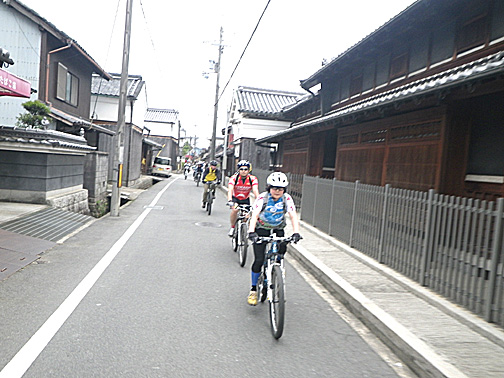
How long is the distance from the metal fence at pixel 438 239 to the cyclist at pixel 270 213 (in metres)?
2.12

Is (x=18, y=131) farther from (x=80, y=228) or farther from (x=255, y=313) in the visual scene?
(x=255, y=313)

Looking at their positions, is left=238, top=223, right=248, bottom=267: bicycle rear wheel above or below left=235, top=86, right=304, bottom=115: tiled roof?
below

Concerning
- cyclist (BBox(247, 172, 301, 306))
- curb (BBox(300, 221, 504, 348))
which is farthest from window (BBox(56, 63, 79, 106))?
cyclist (BBox(247, 172, 301, 306))

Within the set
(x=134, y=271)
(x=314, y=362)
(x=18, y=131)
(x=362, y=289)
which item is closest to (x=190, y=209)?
(x=18, y=131)

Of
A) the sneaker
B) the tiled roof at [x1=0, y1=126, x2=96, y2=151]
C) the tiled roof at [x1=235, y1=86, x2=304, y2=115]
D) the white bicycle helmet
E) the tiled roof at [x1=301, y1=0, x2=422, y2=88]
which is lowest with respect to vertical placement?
the sneaker

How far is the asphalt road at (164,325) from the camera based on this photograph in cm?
399

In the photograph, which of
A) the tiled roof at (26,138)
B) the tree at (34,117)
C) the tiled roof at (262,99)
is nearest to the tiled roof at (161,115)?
the tiled roof at (262,99)

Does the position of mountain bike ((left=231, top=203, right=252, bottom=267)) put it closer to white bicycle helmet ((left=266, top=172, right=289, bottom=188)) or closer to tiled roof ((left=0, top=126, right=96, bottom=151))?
white bicycle helmet ((left=266, top=172, right=289, bottom=188))

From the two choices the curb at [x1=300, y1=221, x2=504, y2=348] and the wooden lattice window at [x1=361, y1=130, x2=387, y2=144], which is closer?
the curb at [x1=300, y1=221, x2=504, y2=348]

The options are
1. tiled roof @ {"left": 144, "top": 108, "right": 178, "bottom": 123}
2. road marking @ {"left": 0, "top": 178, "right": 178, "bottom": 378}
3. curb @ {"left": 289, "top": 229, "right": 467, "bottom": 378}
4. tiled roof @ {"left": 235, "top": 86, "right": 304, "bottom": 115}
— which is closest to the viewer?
road marking @ {"left": 0, "top": 178, "right": 178, "bottom": 378}

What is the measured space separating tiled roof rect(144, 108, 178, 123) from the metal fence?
2247 inches

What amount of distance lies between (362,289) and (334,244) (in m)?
3.71

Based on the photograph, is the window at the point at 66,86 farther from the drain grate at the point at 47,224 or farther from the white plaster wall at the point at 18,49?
the drain grate at the point at 47,224

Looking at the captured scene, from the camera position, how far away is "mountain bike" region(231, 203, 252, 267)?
8125 millimetres
